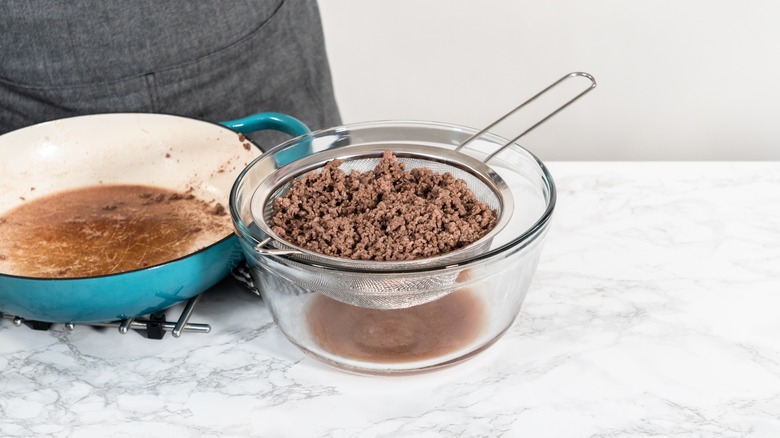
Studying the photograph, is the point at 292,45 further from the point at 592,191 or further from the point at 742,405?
the point at 742,405

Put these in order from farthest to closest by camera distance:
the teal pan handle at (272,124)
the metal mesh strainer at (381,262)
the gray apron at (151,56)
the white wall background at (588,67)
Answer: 1. the white wall background at (588,67)
2. the gray apron at (151,56)
3. the teal pan handle at (272,124)
4. the metal mesh strainer at (381,262)

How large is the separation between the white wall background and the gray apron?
1.73ft

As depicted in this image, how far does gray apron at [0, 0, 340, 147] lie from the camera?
1310mm

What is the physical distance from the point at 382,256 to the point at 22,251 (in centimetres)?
46

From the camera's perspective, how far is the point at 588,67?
197 centimetres

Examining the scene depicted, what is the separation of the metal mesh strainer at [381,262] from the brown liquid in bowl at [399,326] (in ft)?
0.05

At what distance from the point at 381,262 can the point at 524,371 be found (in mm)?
211

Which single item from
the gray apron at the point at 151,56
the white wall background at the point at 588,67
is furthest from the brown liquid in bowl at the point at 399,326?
the white wall background at the point at 588,67

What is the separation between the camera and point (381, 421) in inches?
31.0

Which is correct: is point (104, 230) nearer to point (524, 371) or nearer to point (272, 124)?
point (272, 124)

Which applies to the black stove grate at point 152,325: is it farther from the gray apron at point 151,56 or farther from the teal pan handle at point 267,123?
the gray apron at point 151,56

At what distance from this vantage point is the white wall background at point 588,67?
190 cm

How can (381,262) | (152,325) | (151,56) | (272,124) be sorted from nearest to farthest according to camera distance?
1. (381,262)
2. (152,325)
3. (272,124)
4. (151,56)

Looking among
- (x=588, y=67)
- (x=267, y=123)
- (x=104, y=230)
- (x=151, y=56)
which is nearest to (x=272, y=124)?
(x=267, y=123)
